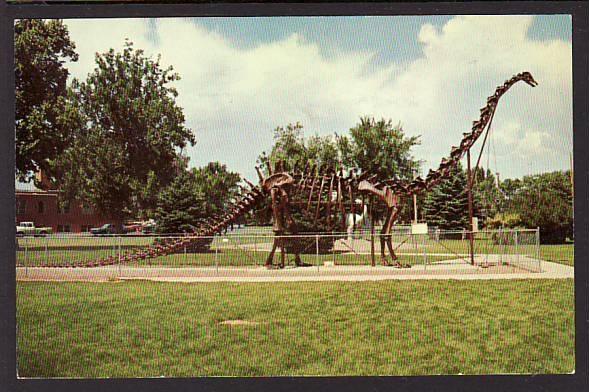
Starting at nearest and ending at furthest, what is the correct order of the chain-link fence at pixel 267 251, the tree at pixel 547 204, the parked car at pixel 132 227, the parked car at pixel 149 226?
the tree at pixel 547 204 → the chain-link fence at pixel 267 251 → the parked car at pixel 132 227 → the parked car at pixel 149 226

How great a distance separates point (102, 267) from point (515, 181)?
8678 mm

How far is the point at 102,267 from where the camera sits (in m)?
12.3

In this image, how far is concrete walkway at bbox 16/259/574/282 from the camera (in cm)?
1129

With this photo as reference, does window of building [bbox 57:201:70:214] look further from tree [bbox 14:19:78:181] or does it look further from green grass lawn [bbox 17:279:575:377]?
green grass lawn [bbox 17:279:575:377]

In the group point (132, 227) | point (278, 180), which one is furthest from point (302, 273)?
point (132, 227)

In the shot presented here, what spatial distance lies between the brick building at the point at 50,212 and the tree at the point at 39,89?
355 mm

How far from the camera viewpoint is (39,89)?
9.84m

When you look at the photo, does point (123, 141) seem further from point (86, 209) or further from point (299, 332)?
point (299, 332)

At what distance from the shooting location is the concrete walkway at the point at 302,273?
37.0ft

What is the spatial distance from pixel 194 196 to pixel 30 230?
7288 millimetres

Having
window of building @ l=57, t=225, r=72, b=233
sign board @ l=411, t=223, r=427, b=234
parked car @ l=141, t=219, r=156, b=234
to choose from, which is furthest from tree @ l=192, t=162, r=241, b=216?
sign board @ l=411, t=223, r=427, b=234

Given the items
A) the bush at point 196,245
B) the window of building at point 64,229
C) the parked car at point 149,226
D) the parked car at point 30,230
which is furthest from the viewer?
the parked car at point 149,226

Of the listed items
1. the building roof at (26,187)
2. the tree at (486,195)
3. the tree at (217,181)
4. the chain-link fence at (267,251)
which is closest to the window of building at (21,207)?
the building roof at (26,187)

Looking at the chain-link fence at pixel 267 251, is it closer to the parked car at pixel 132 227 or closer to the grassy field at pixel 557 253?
the grassy field at pixel 557 253
